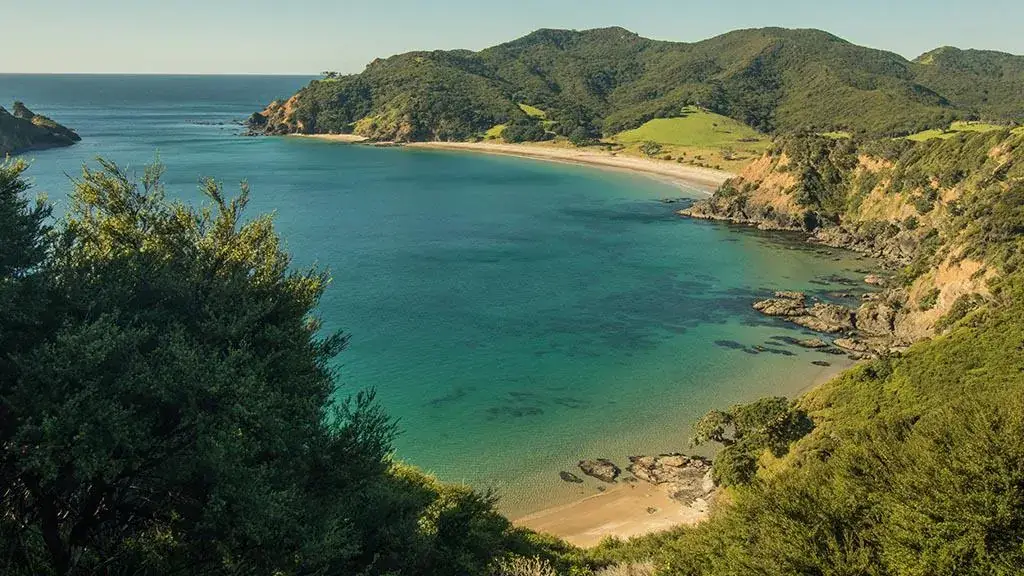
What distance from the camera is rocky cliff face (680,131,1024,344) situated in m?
57.3

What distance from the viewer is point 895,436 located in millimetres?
A: 19797

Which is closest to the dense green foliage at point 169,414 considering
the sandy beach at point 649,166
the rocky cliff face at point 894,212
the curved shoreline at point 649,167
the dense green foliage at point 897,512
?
the dense green foliage at point 897,512

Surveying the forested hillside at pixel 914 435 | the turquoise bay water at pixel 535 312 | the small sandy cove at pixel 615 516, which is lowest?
the small sandy cove at pixel 615 516

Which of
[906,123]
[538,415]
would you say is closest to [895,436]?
[538,415]

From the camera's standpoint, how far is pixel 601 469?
38.5 metres

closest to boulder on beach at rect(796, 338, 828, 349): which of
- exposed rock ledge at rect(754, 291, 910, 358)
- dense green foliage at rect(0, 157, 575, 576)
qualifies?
exposed rock ledge at rect(754, 291, 910, 358)

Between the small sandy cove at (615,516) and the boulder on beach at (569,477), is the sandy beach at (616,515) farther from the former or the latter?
the boulder on beach at (569,477)

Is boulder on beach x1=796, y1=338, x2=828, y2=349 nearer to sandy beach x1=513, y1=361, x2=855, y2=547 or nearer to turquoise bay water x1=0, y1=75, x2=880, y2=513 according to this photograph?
turquoise bay water x1=0, y1=75, x2=880, y2=513

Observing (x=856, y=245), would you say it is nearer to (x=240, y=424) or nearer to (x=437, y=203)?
(x=437, y=203)

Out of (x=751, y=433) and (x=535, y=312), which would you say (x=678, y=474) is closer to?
(x=751, y=433)

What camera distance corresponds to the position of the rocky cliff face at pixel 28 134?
157988 millimetres

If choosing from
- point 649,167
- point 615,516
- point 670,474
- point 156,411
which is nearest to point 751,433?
point 670,474

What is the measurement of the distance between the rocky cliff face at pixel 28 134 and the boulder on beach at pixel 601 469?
170 m

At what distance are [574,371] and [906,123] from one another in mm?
159255
